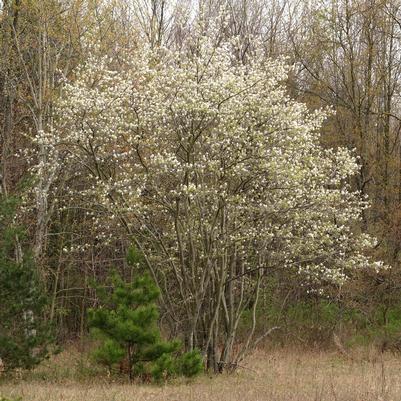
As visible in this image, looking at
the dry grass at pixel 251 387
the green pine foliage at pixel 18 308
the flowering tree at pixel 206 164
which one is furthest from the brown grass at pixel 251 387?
the flowering tree at pixel 206 164

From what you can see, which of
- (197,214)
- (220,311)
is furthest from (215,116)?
(220,311)

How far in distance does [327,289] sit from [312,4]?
1187cm

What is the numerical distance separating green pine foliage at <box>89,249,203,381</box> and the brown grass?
366 mm

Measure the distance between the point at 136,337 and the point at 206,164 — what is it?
3.26 meters

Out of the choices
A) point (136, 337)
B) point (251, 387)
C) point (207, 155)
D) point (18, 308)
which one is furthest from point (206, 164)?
point (18, 308)

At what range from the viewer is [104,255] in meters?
20.9

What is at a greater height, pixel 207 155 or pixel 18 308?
pixel 207 155

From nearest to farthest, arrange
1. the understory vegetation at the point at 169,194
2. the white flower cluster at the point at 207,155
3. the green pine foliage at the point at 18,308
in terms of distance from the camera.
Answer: the green pine foliage at the point at 18,308 < the understory vegetation at the point at 169,194 < the white flower cluster at the point at 207,155

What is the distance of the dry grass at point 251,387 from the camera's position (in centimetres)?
1005

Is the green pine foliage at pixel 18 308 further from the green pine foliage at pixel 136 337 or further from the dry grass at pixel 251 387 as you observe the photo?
the green pine foliage at pixel 136 337

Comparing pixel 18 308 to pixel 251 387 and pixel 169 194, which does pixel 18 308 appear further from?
pixel 251 387

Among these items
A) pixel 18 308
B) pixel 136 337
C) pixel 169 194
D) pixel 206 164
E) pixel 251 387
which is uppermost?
pixel 206 164

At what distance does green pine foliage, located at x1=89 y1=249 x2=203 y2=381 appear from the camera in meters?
11.4

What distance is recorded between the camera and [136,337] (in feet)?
37.4
